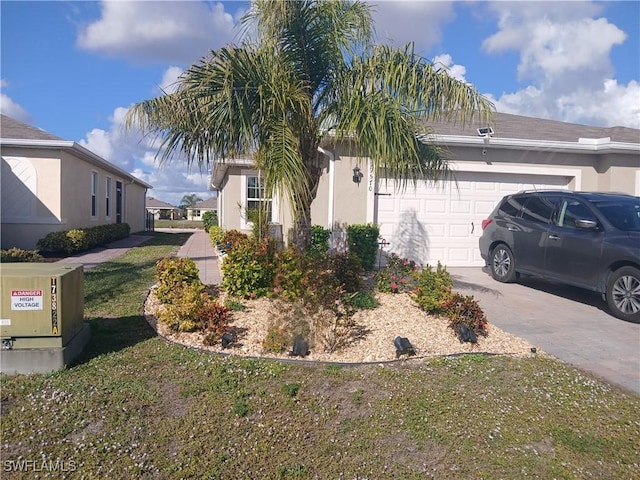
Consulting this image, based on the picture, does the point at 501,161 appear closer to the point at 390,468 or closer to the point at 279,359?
the point at 279,359

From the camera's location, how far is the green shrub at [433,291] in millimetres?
6289

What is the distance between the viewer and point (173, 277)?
6797 millimetres

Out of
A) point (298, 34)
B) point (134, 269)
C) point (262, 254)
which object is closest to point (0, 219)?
point (134, 269)

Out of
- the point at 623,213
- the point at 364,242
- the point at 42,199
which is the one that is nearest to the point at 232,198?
the point at 42,199

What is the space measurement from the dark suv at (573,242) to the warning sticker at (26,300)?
7.16 metres

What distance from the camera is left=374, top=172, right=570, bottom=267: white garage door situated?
10586 mm

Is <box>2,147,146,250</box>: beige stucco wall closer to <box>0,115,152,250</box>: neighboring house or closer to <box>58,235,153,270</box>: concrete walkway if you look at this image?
<box>0,115,152,250</box>: neighboring house

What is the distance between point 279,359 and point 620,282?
5042 millimetres

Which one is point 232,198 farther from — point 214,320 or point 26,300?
point 26,300

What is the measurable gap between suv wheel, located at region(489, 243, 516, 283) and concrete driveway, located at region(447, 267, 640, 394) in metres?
0.14

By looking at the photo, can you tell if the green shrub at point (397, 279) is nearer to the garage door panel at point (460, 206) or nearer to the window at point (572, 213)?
the window at point (572, 213)

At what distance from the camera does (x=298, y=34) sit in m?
6.61

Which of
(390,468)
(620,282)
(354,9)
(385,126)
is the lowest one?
(390,468)

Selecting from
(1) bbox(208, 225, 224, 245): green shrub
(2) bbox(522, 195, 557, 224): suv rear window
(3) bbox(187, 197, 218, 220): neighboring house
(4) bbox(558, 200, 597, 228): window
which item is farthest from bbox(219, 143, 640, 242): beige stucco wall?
(3) bbox(187, 197, 218, 220): neighboring house
